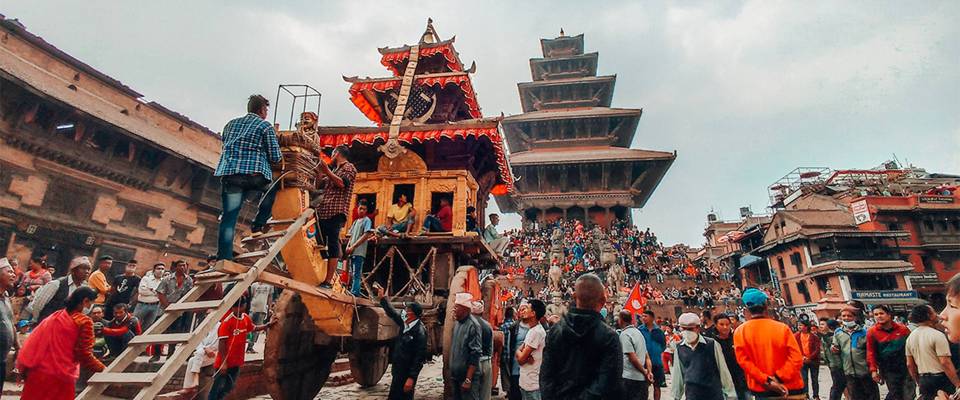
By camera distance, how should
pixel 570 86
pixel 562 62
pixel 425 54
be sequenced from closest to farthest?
pixel 425 54 → pixel 570 86 → pixel 562 62

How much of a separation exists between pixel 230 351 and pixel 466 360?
2637mm

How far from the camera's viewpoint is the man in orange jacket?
3.46 meters

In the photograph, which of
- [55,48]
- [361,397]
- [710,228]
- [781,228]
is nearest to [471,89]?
[361,397]

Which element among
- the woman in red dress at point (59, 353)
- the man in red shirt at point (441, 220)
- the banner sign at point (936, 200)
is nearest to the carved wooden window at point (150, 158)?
the man in red shirt at point (441, 220)

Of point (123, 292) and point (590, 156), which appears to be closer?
point (123, 292)

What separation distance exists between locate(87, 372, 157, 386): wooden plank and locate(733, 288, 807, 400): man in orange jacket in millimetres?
4288

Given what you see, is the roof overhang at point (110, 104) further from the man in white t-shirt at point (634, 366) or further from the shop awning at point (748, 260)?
the shop awning at point (748, 260)

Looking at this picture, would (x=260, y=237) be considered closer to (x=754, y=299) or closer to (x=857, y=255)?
(x=754, y=299)

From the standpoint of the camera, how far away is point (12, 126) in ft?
35.9

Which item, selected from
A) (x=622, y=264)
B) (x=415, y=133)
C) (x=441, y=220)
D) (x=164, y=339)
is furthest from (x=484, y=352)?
(x=622, y=264)

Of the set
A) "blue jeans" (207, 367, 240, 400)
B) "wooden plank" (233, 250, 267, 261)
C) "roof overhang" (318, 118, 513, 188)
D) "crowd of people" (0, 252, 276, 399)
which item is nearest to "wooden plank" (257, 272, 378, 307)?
"wooden plank" (233, 250, 267, 261)

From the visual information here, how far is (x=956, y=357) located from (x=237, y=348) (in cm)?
791

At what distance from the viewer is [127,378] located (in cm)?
237

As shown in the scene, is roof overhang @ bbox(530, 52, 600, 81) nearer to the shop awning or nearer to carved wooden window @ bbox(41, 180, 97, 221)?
the shop awning
